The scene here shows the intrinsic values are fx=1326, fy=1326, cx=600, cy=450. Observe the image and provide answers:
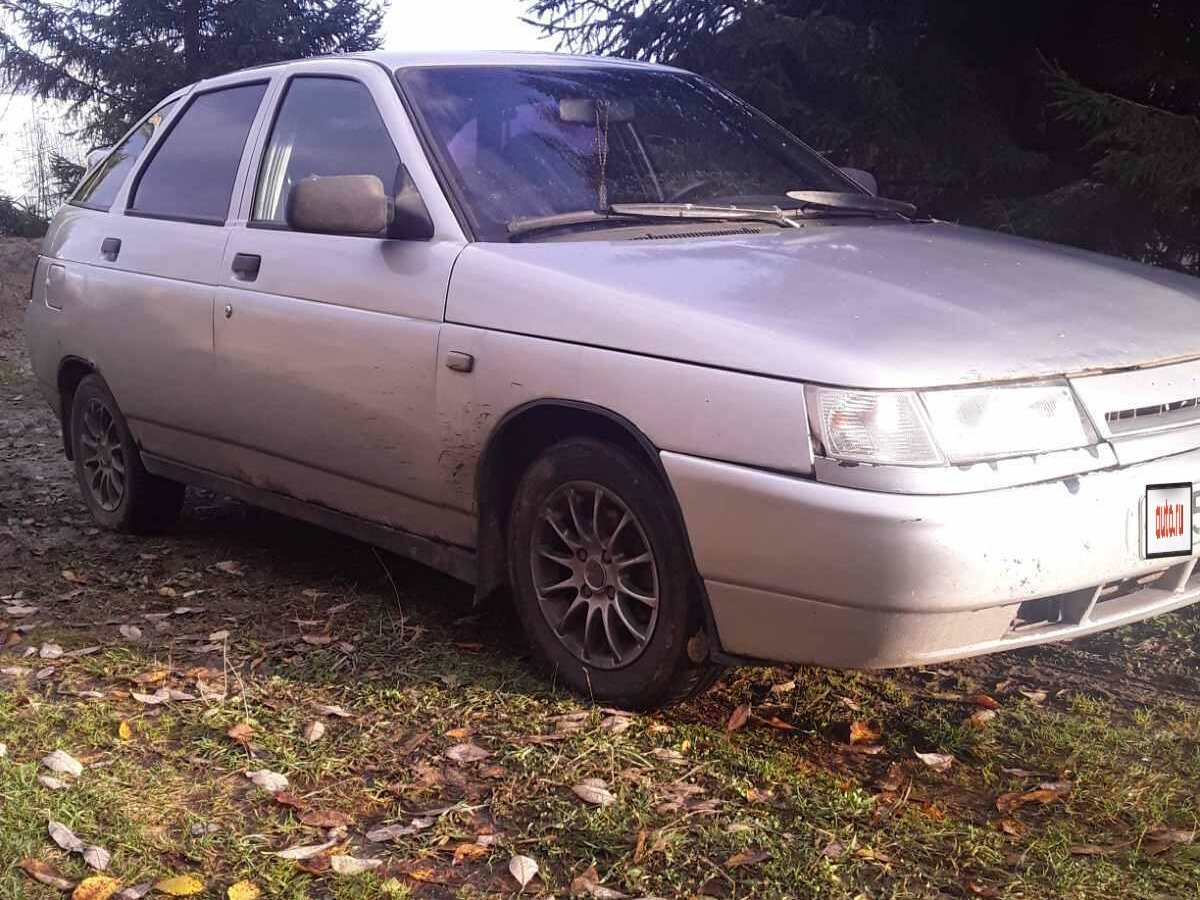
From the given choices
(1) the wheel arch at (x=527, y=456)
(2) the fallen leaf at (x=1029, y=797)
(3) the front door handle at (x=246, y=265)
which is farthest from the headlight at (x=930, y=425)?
(3) the front door handle at (x=246, y=265)

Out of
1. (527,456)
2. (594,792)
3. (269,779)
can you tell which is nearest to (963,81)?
(527,456)

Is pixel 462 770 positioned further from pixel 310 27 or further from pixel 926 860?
pixel 310 27

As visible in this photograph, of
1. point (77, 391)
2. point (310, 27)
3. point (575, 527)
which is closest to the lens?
point (575, 527)

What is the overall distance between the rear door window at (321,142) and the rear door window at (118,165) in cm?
113

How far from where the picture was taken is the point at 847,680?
405 cm

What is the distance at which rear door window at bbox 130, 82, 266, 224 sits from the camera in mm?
5078

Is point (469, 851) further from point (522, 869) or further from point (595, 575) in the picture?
point (595, 575)

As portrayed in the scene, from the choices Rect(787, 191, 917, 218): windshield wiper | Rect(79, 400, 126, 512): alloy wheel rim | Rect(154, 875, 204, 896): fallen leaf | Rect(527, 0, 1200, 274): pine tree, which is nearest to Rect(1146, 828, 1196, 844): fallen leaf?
Rect(154, 875, 204, 896): fallen leaf

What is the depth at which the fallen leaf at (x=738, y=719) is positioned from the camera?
3666mm

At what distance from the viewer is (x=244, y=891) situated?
2.84m

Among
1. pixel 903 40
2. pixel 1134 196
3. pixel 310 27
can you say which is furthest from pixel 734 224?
pixel 310 27

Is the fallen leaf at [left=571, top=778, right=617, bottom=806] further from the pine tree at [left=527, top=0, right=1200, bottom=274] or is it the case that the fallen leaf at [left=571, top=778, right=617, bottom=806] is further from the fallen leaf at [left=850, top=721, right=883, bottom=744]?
the pine tree at [left=527, top=0, right=1200, bottom=274]

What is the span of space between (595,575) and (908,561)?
1.01 meters

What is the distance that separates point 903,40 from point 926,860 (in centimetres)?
545
